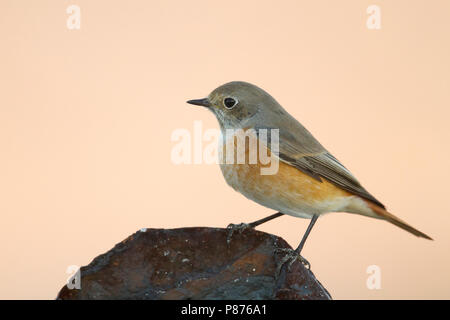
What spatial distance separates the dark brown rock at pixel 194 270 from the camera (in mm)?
3748

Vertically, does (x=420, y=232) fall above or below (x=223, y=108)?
below

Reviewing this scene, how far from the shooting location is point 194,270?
13.1 feet

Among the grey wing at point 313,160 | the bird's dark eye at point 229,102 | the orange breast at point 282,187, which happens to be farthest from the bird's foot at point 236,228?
the bird's dark eye at point 229,102

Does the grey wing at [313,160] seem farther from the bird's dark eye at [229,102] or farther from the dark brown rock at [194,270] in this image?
the dark brown rock at [194,270]

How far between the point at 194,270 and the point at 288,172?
3.27 ft

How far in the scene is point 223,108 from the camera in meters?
4.55

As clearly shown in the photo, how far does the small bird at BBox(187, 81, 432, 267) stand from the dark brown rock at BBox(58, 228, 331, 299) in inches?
6.9

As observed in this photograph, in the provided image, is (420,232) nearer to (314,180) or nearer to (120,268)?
(314,180)

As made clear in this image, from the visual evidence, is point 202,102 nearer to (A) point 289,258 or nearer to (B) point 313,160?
(B) point 313,160

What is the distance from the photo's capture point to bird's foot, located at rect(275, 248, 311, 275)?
393 cm

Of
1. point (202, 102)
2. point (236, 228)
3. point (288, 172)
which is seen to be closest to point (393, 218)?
point (288, 172)

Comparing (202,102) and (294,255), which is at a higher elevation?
(202,102)
